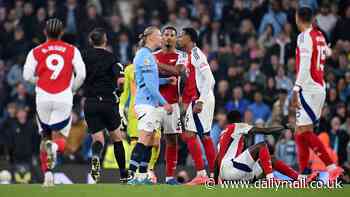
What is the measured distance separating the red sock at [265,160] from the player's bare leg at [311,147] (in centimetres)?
68

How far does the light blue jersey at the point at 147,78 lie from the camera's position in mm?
17766

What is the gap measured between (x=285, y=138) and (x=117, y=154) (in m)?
6.92

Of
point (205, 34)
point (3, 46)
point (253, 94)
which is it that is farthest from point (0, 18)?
point (253, 94)

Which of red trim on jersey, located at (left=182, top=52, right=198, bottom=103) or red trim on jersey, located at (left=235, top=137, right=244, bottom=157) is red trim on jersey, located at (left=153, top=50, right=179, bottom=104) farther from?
red trim on jersey, located at (left=235, top=137, right=244, bottom=157)

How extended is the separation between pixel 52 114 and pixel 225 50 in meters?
10.9

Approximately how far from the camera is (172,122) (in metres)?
18.6

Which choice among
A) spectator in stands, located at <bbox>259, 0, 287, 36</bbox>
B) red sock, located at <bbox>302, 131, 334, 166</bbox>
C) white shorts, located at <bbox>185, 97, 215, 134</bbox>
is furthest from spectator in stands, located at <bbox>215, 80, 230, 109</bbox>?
red sock, located at <bbox>302, 131, 334, 166</bbox>

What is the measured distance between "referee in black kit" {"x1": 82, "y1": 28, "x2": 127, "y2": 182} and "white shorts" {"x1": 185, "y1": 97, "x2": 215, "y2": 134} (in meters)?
1.14

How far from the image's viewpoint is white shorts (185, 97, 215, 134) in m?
19.2

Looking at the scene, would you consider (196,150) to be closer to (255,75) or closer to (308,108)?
(308,108)

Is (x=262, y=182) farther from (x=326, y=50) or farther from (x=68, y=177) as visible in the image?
(x=68, y=177)

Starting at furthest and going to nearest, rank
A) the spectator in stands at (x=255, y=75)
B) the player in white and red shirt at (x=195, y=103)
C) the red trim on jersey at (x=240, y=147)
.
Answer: the spectator in stands at (x=255, y=75) → the red trim on jersey at (x=240, y=147) → the player in white and red shirt at (x=195, y=103)

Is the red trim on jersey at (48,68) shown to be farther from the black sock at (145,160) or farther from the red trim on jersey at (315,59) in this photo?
the red trim on jersey at (315,59)

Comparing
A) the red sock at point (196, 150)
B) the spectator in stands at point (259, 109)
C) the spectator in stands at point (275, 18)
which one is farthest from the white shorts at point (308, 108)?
the spectator in stands at point (275, 18)
